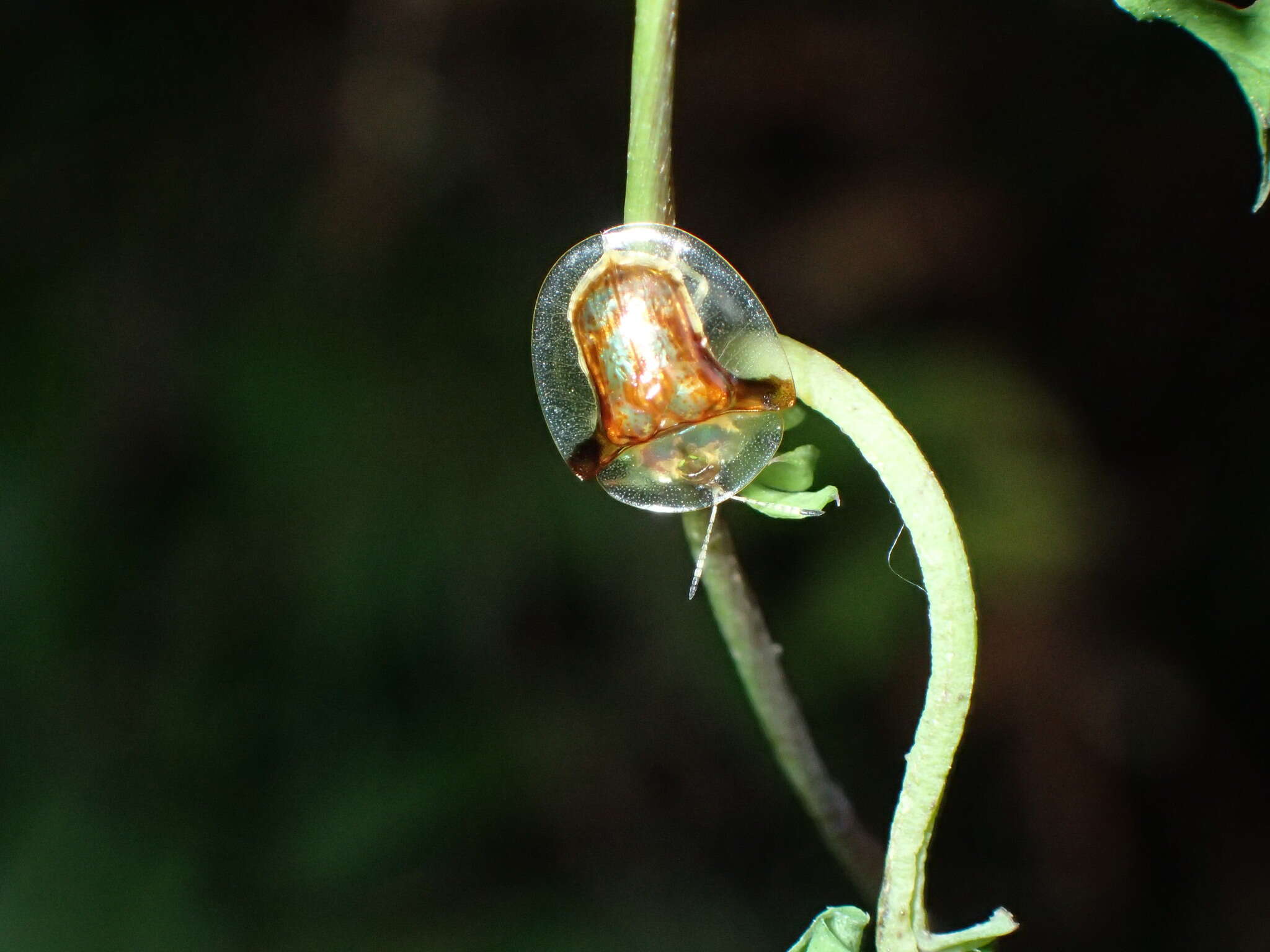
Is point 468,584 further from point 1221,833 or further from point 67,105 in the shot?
point 1221,833

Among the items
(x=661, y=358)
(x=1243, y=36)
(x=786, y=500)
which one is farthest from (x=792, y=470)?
(x=1243, y=36)

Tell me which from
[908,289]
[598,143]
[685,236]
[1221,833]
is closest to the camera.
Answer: [685,236]

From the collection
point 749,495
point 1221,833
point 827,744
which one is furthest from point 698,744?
point 749,495

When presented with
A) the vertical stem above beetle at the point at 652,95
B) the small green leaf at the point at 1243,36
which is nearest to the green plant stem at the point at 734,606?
the vertical stem above beetle at the point at 652,95

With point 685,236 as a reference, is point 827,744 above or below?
below

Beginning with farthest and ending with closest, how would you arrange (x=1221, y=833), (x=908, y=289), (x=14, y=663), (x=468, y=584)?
(x=908, y=289) < (x=1221, y=833) < (x=468, y=584) < (x=14, y=663)

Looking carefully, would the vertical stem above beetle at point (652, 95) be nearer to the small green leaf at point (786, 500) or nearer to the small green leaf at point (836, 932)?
the small green leaf at point (786, 500)

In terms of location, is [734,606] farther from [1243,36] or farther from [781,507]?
[1243,36]

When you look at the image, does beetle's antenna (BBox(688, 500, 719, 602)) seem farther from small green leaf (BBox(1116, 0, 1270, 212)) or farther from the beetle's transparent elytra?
small green leaf (BBox(1116, 0, 1270, 212))
